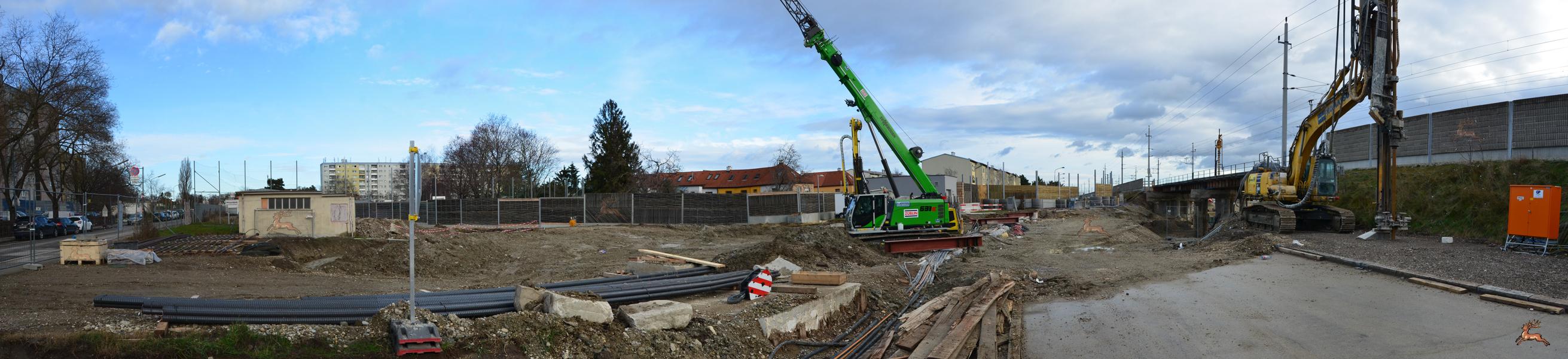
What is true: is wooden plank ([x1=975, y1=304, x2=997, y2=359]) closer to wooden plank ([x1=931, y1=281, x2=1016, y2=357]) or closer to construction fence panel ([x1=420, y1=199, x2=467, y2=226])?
wooden plank ([x1=931, y1=281, x2=1016, y2=357])

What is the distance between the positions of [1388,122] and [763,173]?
74794 mm

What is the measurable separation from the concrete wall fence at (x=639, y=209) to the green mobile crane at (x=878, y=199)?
16190 mm

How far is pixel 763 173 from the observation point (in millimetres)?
91062

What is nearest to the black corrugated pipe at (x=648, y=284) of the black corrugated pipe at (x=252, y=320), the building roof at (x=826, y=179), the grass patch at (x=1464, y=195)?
the black corrugated pipe at (x=252, y=320)

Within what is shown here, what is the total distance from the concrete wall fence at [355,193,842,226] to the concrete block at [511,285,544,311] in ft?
91.9

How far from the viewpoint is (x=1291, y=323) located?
9.23 meters

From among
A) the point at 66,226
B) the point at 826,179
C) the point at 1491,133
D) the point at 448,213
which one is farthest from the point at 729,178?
the point at 1491,133

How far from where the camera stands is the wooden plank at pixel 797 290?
11.2 m

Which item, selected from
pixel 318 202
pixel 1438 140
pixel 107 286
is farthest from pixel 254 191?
pixel 1438 140

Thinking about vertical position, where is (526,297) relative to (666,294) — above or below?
above

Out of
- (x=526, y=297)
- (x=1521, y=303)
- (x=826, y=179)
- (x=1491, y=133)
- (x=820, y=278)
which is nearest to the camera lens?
(x=526, y=297)

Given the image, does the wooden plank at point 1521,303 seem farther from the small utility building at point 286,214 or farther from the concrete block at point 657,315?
the small utility building at point 286,214

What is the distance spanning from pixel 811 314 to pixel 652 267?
16.1ft

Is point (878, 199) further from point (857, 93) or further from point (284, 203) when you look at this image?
point (284, 203)
